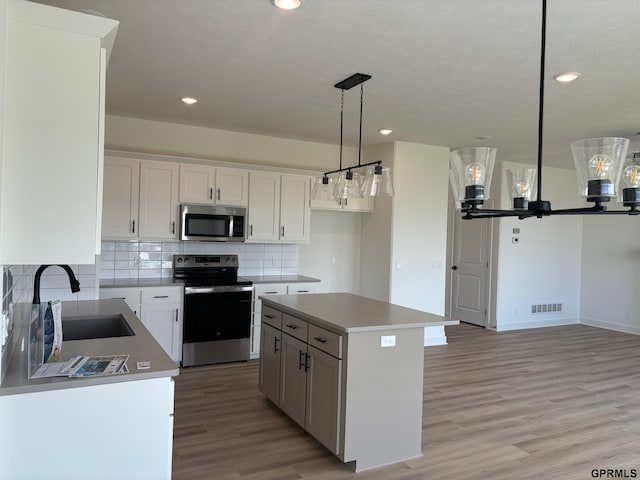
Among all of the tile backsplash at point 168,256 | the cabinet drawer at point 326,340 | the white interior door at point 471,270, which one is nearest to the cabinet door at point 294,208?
the tile backsplash at point 168,256

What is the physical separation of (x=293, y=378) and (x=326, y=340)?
64 centimetres

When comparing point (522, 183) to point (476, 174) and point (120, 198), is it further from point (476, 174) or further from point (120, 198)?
point (120, 198)

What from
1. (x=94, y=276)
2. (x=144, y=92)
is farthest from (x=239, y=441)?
(x=144, y=92)

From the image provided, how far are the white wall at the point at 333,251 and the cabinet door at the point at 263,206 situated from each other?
793 mm

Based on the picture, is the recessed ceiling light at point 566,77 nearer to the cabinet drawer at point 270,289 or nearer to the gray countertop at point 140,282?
the cabinet drawer at point 270,289

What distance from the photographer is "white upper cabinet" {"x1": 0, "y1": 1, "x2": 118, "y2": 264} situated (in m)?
1.68

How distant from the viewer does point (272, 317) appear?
3.89 metres

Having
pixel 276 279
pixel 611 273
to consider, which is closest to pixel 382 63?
pixel 276 279

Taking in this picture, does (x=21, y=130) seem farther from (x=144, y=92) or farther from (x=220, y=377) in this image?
(x=220, y=377)

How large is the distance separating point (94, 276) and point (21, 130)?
8.46 ft

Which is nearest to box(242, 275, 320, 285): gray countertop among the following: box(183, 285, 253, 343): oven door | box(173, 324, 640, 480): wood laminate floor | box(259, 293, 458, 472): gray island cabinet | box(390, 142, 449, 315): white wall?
box(183, 285, 253, 343): oven door

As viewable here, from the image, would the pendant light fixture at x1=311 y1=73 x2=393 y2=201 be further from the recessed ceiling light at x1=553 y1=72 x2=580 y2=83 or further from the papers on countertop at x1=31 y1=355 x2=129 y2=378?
the papers on countertop at x1=31 y1=355 x2=129 y2=378

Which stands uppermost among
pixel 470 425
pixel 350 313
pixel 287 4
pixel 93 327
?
pixel 287 4

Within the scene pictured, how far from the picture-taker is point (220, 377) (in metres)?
4.67
